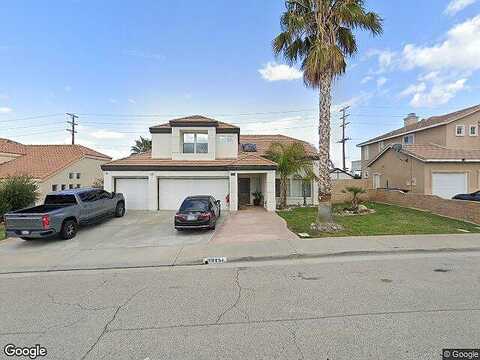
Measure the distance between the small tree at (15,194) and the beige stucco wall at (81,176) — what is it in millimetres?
10632

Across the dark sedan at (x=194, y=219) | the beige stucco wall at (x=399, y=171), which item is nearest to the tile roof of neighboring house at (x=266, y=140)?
the beige stucco wall at (x=399, y=171)

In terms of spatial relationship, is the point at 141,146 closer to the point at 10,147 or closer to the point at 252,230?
the point at 10,147

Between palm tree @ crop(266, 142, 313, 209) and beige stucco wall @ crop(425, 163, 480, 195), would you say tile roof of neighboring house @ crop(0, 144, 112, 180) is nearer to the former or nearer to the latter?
palm tree @ crop(266, 142, 313, 209)

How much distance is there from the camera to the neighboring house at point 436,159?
63.6 ft

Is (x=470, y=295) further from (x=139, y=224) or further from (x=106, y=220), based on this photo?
(x=106, y=220)

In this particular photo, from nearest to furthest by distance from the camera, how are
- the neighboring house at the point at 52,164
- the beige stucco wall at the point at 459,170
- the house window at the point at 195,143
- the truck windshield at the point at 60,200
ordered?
1. the truck windshield at the point at 60,200
2. the beige stucco wall at the point at 459,170
3. the house window at the point at 195,143
4. the neighboring house at the point at 52,164

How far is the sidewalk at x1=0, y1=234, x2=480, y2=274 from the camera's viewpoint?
7.79 m

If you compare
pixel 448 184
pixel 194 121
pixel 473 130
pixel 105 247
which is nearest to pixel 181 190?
pixel 194 121

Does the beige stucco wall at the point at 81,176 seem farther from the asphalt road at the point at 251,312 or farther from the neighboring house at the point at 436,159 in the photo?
the neighboring house at the point at 436,159

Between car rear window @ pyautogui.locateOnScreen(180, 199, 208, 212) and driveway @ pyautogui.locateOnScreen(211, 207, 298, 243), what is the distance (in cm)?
125

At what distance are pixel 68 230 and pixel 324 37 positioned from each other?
43.4ft

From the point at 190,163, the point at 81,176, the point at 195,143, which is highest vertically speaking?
the point at 195,143

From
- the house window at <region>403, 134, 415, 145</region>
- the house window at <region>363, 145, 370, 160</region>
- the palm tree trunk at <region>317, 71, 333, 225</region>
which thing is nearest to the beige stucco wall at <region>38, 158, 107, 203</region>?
the palm tree trunk at <region>317, 71, 333, 225</region>

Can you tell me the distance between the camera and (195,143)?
67.1ft
